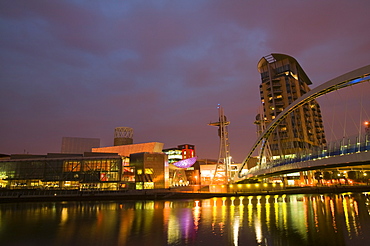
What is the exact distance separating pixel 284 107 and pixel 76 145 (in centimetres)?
8685

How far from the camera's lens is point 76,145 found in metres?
116

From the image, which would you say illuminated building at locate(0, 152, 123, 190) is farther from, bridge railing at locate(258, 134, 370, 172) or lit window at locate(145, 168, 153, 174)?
bridge railing at locate(258, 134, 370, 172)

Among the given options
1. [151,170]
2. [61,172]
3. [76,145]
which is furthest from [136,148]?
[61,172]

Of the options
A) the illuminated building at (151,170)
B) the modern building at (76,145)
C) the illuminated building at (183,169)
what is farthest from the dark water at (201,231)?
the modern building at (76,145)

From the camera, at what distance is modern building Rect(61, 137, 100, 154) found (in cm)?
11409

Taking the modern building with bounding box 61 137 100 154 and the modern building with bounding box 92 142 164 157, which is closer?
the modern building with bounding box 92 142 164 157

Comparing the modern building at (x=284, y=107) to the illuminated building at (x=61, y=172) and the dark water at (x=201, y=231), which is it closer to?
the illuminated building at (x=61, y=172)

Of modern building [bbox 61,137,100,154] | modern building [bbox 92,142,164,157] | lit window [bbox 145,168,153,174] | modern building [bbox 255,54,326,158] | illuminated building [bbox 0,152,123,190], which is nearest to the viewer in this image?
illuminated building [bbox 0,152,123,190]

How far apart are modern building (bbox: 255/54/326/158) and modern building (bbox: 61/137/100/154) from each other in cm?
7315

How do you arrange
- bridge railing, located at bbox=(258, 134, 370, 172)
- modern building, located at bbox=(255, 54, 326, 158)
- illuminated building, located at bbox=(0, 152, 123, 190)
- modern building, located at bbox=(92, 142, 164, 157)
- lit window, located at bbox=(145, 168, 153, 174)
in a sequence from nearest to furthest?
bridge railing, located at bbox=(258, 134, 370, 172) < illuminated building, located at bbox=(0, 152, 123, 190) < lit window, located at bbox=(145, 168, 153, 174) < modern building, located at bbox=(255, 54, 326, 158) < modern building, located at bbox=(92, 142, 164, 157)

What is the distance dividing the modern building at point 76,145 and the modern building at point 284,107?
240 ft

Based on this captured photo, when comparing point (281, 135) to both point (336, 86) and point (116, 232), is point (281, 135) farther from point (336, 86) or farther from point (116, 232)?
point (116, 232)

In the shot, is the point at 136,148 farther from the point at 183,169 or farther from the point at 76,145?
the point at 76,145

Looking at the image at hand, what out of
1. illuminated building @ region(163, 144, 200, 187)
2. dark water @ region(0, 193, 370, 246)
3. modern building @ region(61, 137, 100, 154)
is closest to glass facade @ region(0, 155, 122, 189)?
illuminated building @ region(163, 144, 200, 187)
